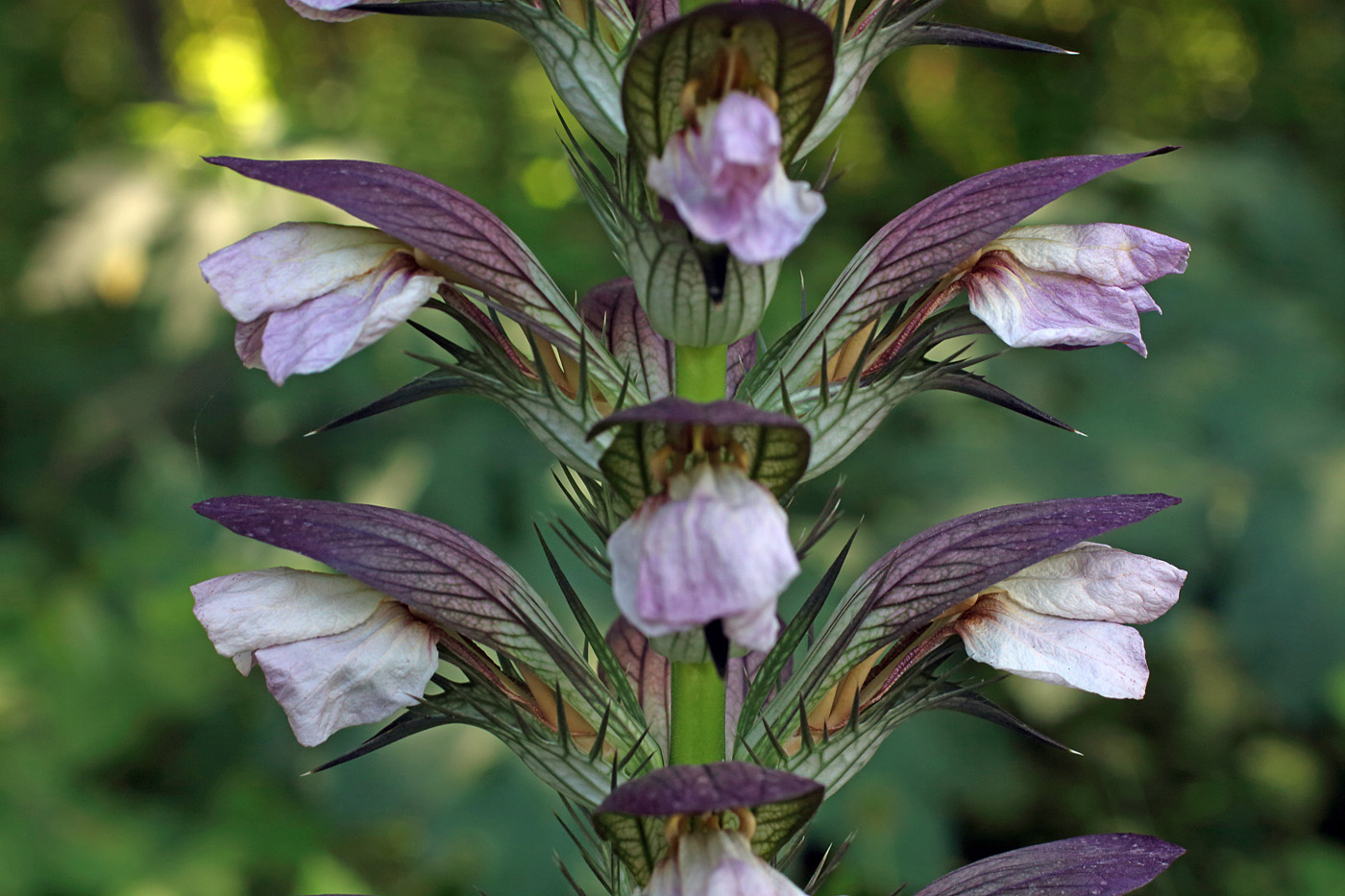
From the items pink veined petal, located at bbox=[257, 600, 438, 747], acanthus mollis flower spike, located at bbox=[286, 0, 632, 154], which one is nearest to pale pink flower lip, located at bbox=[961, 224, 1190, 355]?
acanthus mollis flower spike, located at bbox=[286, 0, 632, 154]

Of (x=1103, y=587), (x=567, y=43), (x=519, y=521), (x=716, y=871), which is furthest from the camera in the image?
(x=519, y=521)

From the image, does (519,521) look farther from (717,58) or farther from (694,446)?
(717,58)

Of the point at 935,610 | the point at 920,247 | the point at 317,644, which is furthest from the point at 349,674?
the point at 920,247

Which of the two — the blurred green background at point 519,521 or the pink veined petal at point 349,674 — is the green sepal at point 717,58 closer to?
the pink veined petal at point 349,674

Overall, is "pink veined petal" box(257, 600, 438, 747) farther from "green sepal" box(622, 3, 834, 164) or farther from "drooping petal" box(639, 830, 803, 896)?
"green sepal" box(622, 3, 834, 164)

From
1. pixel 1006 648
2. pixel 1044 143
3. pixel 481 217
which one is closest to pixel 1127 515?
pixel 1006 648

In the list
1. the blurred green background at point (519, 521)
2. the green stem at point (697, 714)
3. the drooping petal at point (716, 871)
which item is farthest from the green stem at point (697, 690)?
the blurred green background at point (519, 521)
